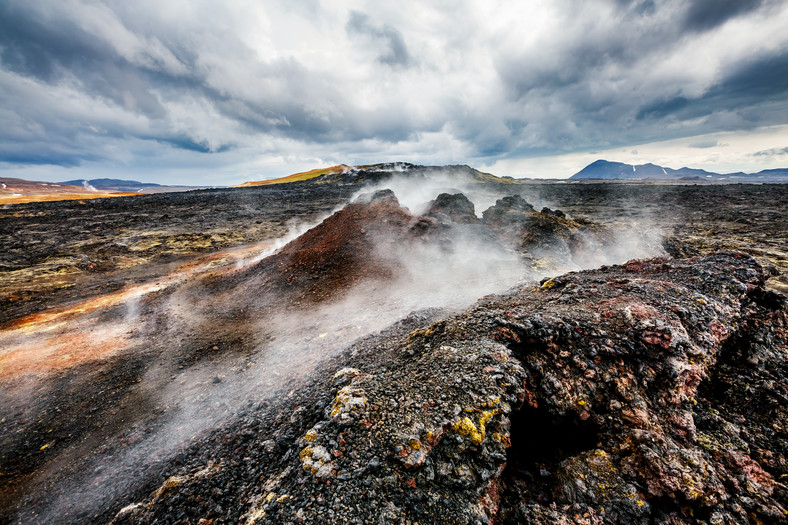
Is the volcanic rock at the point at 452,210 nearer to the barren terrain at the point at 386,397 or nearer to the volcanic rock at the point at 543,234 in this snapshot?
the volcanic rock at the point at 543,234

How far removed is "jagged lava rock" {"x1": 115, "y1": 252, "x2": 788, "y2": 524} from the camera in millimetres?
3129

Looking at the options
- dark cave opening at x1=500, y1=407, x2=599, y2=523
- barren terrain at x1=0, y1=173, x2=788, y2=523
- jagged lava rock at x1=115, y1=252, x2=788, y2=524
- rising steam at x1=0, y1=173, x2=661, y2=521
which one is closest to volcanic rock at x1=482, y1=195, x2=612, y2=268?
rising steam at x1=0, y1=173, x2=661, y2=521

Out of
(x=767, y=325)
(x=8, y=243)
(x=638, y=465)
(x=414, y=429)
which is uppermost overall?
(x=767, y=325)

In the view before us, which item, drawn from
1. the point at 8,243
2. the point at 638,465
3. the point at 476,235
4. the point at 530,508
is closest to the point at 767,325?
the point at 638,465

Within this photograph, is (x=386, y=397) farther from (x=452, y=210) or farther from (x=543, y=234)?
(x=452, y=210)

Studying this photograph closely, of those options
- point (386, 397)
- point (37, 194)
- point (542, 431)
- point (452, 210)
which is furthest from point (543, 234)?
point (37, 194)

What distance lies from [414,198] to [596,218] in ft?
73.2

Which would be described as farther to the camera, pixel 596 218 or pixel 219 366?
pixel 596 218

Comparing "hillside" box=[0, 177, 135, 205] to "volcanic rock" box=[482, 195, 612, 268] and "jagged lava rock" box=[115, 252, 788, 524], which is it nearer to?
"volcanic rock" box=[482, 195, 612, 268]

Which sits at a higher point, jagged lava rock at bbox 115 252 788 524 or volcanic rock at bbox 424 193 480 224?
volcanic rock at bbox 424 193 480 224

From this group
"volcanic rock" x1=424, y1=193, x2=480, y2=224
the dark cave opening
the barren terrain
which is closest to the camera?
the barren terrain


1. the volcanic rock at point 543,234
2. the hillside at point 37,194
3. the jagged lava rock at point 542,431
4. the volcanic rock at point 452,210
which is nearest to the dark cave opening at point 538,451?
the jagged lava rock at point 542,431

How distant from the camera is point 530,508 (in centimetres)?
332

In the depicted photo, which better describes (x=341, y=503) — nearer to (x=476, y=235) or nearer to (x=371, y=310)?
(x=371, y=310)
